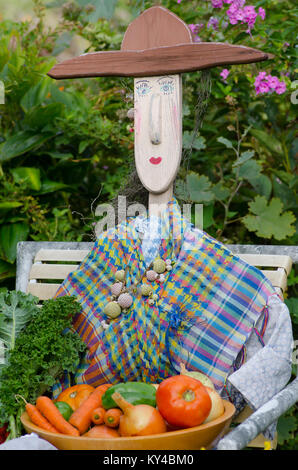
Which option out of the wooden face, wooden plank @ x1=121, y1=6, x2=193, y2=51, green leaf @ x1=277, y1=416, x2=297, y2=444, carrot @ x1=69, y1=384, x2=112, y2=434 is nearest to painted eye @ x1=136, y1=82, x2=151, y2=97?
the wooden face

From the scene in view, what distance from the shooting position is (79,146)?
11.4 feet

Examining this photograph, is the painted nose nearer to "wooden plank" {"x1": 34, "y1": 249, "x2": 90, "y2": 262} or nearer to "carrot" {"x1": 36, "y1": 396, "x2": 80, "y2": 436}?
"wooden plank" {"x1": 34, "y1": 249, "x2": 90, "y2": 262}

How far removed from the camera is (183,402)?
65.4 inches

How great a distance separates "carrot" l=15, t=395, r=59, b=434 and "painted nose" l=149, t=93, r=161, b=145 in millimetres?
1008

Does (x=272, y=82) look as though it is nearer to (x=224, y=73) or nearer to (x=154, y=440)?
(x=224, y=73)

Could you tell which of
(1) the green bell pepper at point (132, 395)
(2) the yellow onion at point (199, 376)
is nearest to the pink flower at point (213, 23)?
(2) the yellow onion at point (199, 376)

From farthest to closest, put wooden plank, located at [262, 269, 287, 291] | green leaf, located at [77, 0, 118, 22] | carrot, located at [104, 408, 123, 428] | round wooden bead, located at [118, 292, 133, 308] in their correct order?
green leaf, located at [77, 0, 118, 22] < wooden plank, located at [262, 269, 287, 291] < round wooden bead, located at [118, 292, 133, 308] < carrot, located at [104, 408, 123, 428]

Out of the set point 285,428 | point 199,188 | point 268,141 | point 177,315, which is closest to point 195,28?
point 268,141

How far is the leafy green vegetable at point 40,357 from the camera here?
1.94m

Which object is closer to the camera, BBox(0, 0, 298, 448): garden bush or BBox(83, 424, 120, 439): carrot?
BBox(83, 424, 120, 439): carrot

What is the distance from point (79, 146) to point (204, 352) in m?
1.77

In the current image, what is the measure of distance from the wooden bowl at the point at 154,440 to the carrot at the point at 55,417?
0.06 metres

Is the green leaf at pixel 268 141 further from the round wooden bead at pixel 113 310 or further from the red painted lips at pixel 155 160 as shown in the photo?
the round wooden bead at pixel 113 310

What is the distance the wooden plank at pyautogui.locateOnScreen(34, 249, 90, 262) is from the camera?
8.63ft
